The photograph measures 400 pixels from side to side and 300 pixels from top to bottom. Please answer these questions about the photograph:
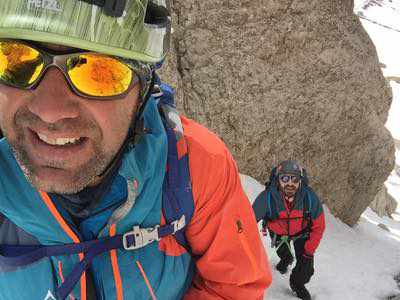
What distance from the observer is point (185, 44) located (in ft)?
32.1

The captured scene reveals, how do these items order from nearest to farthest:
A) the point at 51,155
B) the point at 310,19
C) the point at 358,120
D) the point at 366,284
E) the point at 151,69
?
the point at 51,155 → the point at 151,69 → the point at 366,284 → the point at 310,19 → the point at 358,120

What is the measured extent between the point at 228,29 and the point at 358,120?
4.42m

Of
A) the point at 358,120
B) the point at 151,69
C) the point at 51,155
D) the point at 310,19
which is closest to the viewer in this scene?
the point at 51,155

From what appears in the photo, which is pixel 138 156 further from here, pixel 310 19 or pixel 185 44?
pixel 310 19

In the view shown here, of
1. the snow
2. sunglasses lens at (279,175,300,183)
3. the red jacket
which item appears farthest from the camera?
the snow

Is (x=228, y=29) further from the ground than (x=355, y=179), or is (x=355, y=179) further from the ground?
(x=228, y=29)

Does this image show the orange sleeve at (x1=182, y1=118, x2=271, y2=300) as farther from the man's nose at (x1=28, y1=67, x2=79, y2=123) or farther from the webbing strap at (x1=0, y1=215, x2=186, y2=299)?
the man's nose at (x1=28, y1=67, x2=79, y2=123)

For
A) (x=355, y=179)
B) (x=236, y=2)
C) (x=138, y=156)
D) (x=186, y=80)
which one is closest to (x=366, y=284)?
(x=355, y=179)

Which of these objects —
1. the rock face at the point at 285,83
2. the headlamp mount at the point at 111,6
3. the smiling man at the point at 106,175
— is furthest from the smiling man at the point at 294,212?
the headlamp mount at the point at 111,6

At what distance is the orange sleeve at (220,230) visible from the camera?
2.17 metres

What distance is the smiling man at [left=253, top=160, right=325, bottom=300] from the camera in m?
7.12

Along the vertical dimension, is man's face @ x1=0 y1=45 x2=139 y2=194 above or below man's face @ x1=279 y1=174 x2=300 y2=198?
above

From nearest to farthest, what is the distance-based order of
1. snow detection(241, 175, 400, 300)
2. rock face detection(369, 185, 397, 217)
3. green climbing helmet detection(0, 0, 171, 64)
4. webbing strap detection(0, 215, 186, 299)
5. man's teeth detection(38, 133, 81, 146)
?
green climbing helmet detection(0, 0, 171, 64) < man's teeth detection(38, 133, 81, 146) < webbing strap detection(0, 215, 186, 299) < snow detection(241, 175, 400, 300) < rock face detection(369, 185, 397, 217)

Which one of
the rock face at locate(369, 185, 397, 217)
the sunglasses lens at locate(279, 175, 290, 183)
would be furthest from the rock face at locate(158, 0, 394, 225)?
the rock face at locate(369, 185, 397, 217)
